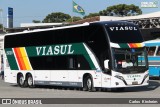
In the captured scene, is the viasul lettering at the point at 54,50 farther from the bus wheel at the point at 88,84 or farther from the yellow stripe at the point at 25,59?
the bus wheel at the point at 88,84

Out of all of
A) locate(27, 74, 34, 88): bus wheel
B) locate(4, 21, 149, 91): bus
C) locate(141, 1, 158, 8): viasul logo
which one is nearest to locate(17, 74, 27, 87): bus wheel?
locate(27, 74, 34, 88): bus wheel

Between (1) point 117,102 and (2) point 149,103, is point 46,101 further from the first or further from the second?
(2) point 149,103

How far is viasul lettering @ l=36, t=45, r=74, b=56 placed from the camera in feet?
87.0

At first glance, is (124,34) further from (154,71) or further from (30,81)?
(154,71)

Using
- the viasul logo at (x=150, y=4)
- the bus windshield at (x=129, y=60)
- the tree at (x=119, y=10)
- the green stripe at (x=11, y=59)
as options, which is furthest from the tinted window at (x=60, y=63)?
the tree at (x=119, y=10)

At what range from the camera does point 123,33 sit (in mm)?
24516

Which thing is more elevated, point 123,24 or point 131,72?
point 123,24

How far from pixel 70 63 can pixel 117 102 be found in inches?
362

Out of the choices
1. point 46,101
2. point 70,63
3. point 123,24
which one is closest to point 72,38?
point 70,63

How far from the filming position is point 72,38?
26.2 m

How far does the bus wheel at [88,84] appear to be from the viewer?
987 inches

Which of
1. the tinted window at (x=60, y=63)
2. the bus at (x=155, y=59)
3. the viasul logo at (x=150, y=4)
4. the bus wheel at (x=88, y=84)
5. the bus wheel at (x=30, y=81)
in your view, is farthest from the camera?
the viasul logo at (x=150, y=4)

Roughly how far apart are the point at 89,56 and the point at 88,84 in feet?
5.25

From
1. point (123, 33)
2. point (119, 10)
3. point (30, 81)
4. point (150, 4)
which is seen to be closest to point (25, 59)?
point (30, 81)
